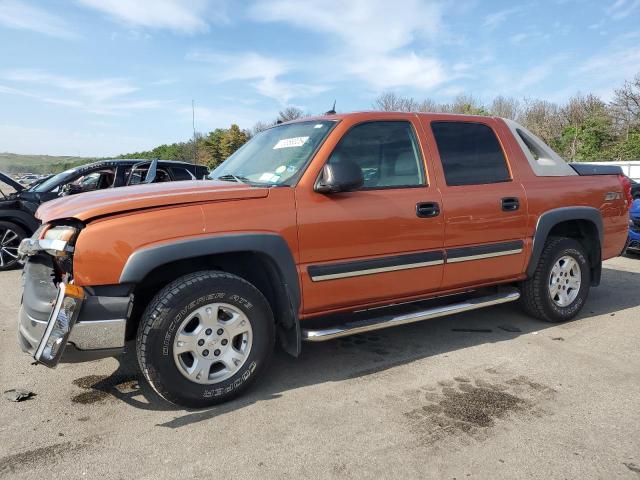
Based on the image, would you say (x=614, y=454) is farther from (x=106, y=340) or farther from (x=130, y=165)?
(x=130, y=165)

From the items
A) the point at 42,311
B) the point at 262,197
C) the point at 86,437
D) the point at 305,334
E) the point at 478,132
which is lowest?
the point at 86,437

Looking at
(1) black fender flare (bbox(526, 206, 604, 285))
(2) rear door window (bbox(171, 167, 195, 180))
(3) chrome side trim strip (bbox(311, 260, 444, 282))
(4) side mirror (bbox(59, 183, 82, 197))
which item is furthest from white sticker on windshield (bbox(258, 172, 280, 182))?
(4) side mirror (bbox(59, 183, 82, 197))

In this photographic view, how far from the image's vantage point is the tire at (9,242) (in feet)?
25.0

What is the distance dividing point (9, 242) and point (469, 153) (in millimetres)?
7181

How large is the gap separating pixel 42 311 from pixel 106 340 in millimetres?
482

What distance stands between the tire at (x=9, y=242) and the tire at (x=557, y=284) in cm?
738

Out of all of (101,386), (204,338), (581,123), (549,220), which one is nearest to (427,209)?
(549,220)

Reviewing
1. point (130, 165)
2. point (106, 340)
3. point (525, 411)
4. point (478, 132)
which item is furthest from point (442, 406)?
point (130, 165)

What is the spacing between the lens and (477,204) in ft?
12.8

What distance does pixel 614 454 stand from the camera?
250 centimetres

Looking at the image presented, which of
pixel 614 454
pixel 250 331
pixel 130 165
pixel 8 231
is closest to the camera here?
pixel 614 454

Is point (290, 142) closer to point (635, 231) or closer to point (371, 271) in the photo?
point (371, 271)

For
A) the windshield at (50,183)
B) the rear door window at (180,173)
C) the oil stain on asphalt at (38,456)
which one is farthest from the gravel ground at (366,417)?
the rear door window at (180,173)

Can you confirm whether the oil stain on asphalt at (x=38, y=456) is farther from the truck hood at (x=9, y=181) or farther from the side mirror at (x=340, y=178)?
the truck hood at (x=9, y=181)
